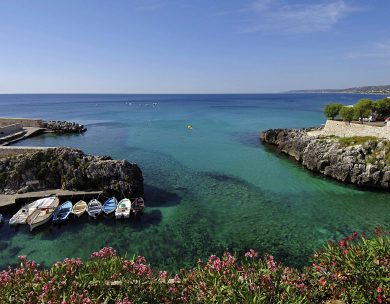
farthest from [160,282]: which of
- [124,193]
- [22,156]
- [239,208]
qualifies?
[22,156]

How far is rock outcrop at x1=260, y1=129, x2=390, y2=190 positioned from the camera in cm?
3381

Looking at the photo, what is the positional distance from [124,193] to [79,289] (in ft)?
70.9

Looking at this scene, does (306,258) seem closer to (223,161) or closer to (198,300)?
(198,300)

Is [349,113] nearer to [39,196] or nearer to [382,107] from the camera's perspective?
[382,107]

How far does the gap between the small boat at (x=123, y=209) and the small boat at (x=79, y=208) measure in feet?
10.9

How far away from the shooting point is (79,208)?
27578 millimetres

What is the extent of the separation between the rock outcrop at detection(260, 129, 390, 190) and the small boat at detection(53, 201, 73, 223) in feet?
106

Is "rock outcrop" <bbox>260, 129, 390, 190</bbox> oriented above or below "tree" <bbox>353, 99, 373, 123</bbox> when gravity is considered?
below

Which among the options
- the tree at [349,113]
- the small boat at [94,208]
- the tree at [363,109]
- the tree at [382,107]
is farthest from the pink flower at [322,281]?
the tree at [382,107]

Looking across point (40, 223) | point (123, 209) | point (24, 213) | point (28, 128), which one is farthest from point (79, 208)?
point (28, 128)

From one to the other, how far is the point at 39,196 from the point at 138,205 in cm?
1133

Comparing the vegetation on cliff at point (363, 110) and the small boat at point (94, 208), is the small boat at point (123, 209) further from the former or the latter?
the vegetation on cliff at point (363, 110)

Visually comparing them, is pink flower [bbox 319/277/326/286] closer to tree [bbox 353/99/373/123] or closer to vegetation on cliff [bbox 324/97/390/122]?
vegetation on cliff [bbox 324/97/390/122]


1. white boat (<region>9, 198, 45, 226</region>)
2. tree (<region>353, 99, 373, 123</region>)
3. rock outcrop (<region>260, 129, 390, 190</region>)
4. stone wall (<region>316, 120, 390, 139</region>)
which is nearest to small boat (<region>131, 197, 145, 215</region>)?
white boat (<region>9, 198, 45, 226</region>)
